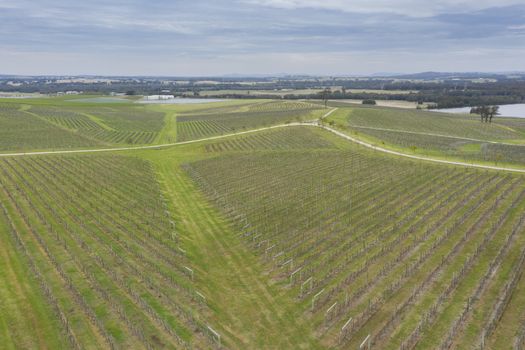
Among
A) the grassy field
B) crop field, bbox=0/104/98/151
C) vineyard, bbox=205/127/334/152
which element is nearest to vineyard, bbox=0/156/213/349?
vineyard, bbox=205/127/334/152

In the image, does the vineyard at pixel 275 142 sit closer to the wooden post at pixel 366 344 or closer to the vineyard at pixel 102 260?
the vineyard at pixel 102 260

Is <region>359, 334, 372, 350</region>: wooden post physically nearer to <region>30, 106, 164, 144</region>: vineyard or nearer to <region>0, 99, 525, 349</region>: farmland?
<region>0, 99, 525, 349</region>: farmland

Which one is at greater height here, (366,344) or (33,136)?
(33,136)

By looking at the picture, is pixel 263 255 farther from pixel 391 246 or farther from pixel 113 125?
pixel 113 125

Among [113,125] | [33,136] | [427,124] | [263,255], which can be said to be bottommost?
[263,255]

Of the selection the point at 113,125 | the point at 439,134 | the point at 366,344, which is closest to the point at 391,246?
the point at 366,344

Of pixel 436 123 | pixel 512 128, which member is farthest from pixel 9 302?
pixel 512 128
